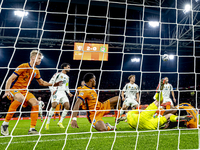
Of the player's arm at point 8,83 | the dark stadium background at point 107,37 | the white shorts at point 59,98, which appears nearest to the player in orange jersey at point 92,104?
the player's arm at point 8,83

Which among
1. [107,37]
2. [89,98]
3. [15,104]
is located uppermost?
[107,37]

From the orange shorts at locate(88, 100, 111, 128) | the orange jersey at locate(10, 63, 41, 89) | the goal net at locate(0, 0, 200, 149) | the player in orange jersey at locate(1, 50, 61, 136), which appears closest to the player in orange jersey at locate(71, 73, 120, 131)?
the orange shorts at locate(88, 100, 111, 128)

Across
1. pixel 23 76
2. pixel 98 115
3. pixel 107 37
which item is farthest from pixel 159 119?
pixel 107 37

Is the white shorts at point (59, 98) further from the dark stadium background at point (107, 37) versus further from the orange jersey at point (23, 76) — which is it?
the dark stadium background at point (107, 37)

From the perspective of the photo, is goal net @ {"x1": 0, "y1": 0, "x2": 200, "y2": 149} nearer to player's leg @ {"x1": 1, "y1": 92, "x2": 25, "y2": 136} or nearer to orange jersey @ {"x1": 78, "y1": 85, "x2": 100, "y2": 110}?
orange jersey @ {"x1": 78, "y1": 85, "x2": 100, "y2": 110}

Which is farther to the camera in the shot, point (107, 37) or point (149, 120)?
point (107, 37)

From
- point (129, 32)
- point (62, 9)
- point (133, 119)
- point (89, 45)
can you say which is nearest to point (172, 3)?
point (129, 32)

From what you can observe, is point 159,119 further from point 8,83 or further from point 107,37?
point 107,37

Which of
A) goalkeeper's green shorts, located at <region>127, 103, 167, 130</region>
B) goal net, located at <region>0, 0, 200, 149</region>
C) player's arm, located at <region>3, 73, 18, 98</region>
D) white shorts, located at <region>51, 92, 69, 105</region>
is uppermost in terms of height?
goal net, located at <region>0, 0, 200, 149</region>

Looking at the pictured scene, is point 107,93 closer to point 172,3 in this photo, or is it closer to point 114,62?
point 114,62

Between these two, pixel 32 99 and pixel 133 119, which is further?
pixel 133 119

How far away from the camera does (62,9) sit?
10672 mm

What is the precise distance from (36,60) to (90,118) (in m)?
1.40

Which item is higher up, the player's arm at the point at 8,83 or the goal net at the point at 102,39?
the goal net at the point at 102,39
